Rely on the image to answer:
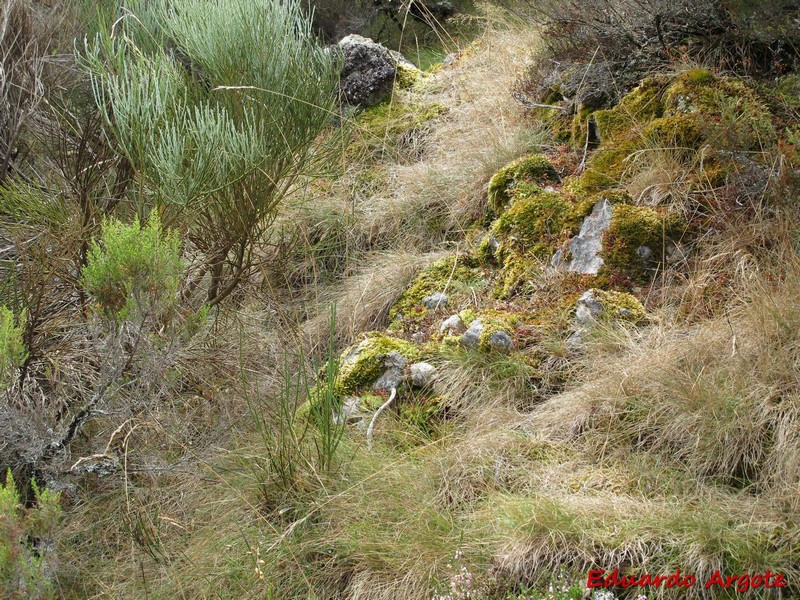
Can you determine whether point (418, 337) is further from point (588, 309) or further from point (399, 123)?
point (399, 123)

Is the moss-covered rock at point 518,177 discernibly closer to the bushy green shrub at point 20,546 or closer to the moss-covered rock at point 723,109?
the moss-covered rock at point 723,109

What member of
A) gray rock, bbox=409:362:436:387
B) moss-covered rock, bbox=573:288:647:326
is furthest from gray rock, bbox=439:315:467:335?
moss-covered rock, bbox=573:288:647:326

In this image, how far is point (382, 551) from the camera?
2697 millimetres

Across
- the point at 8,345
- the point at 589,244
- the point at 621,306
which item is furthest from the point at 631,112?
the point at 8,345

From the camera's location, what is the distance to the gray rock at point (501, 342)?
3594 millimetres

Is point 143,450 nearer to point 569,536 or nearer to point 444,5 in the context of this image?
point 569,536

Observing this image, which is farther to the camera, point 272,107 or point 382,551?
point 272,107

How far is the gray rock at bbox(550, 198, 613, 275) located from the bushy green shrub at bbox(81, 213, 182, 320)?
2.01 metres

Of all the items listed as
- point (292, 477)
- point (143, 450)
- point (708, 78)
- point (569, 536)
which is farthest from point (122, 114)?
point (708, 78)

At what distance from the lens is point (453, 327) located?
3.93 metres

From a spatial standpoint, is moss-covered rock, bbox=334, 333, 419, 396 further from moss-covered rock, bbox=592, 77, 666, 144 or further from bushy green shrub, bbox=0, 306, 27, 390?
moss-covered rock, bbox=592, 77, 666, 144

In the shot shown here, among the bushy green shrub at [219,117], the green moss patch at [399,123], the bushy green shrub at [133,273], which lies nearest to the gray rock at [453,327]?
the bushy green shrub at [219,117]

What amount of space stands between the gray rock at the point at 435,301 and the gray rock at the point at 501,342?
0.77m

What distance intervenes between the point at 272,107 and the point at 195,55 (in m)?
0.56
